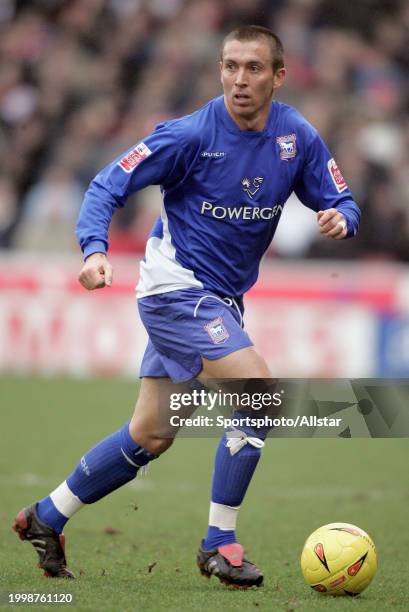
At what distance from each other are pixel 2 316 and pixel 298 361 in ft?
11.1

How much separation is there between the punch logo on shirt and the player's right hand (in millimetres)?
532

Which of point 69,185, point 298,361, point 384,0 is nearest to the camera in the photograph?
point 298,361

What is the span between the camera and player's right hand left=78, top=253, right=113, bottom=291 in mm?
4449

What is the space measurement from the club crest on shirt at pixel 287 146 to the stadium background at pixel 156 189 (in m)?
7.89

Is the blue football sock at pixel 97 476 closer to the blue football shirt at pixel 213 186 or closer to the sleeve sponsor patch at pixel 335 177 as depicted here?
the blue football shirt at pixel 213 186

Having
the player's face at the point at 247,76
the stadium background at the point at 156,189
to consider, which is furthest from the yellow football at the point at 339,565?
the stadium background at the point at 156,189

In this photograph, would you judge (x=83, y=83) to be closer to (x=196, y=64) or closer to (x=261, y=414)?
(x=196, y=64)

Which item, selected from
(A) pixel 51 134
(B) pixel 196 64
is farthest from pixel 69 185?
(B) pixel 196 64

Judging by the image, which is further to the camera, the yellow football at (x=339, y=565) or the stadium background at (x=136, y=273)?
the stadium background at (x=136, y=273)

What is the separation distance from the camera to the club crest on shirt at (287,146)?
5125 mm

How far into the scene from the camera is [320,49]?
15891 mm
